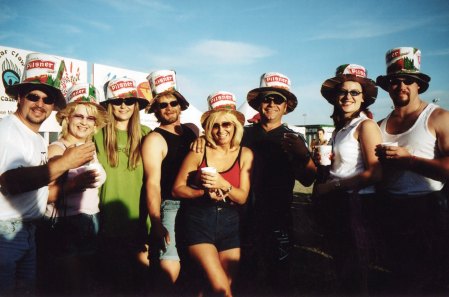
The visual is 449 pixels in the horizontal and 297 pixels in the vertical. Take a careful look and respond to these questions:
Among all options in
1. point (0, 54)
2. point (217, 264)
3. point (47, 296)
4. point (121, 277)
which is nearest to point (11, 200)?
point (47, 296)

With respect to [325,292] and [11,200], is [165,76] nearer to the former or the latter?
[11,200]

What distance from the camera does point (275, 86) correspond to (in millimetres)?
3549

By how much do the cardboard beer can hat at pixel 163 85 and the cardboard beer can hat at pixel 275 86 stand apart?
0.97 m

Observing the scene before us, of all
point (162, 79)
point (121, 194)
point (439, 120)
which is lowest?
point (121, 194)

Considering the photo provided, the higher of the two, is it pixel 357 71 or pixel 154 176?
pixel 357 71

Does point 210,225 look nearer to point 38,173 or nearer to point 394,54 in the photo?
point 38,173

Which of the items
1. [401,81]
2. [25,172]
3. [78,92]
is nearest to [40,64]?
[78,92]

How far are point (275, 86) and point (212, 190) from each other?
1626 millimetres

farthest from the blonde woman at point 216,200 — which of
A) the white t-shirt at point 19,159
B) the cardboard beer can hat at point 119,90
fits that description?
the white t-shirt at point 19,159

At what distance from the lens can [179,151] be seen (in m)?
3.37

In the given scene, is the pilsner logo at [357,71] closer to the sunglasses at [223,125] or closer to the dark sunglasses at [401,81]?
the dark sunglasses at [401,81]

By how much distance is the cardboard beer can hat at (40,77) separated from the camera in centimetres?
261

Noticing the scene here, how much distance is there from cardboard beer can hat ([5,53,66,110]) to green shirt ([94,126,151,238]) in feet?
2.55

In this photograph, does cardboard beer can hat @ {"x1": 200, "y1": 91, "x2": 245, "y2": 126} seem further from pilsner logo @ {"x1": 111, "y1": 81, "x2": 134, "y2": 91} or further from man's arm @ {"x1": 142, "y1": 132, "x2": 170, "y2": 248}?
pilsner logo @ {"x1": 111, "y1": 81, "x2": 134, "y2": 91}
